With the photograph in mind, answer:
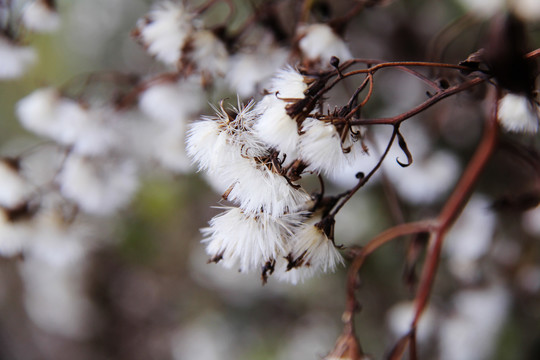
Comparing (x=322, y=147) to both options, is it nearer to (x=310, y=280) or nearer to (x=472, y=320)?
(x=472, y=320)

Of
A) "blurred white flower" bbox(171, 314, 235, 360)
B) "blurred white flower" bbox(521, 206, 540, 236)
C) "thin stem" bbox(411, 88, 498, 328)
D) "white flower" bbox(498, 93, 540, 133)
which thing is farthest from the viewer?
"blurred white flower" bbox(171, 314, 235, 360)

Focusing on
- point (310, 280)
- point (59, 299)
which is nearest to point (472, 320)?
point (310, 280)

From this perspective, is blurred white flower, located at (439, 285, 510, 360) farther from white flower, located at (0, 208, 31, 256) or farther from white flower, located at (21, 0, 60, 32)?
white flower, located at (21, 0, 60, 32)

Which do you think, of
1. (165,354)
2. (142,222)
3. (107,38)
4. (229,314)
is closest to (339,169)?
(229,314)

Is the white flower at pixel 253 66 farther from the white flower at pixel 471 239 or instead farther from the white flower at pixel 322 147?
the white flower at pixel 471 239

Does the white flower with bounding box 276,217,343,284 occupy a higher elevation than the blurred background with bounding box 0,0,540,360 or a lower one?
higher

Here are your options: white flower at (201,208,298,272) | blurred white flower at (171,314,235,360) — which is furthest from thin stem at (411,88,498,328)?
blurred white flower at (171,314,235,360)
